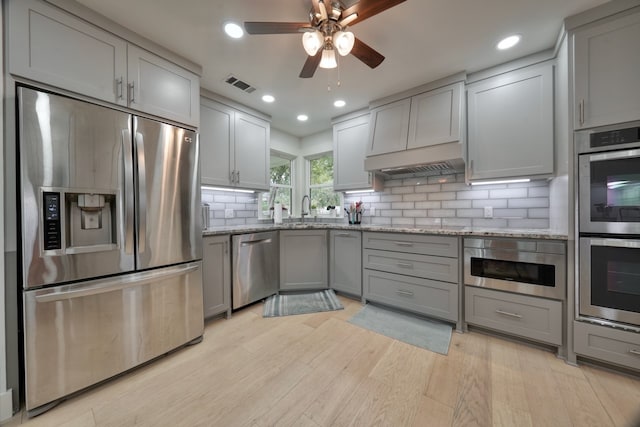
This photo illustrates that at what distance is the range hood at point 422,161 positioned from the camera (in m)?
2.32

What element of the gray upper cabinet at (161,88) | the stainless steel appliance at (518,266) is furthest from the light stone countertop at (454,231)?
the gray upper cabinet at (161,88)

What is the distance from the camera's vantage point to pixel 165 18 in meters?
1.63

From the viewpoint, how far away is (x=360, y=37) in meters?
1.85

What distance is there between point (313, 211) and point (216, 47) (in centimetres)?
264

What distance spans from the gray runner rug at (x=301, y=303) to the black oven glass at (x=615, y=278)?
2.06 m

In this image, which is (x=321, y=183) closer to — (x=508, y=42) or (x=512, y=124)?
(x=512, y=124)

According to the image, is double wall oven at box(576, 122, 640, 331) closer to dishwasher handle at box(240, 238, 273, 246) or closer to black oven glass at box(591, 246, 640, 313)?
black oven glass at box(591, 246, 640, 313)

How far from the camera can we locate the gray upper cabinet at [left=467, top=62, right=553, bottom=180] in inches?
78.3

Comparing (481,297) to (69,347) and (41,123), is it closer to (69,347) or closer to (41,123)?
(69,347)

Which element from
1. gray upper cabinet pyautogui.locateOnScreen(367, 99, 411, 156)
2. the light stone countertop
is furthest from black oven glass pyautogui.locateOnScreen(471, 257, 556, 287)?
gray upper cabinet pyautogui.locateOnScreen(367, 99, 411, 156)

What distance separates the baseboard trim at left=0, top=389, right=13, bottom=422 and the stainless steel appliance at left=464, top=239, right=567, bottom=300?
3157 millimetres

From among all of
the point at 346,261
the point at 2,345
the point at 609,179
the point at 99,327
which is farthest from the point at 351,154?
the point at 2,345

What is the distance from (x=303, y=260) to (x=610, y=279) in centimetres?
264

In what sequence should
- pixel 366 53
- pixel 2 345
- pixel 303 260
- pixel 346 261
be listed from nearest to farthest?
1. pixel 2 345
2. pixel 366 53
3. pixel 346 261
4. pixel 303 260
